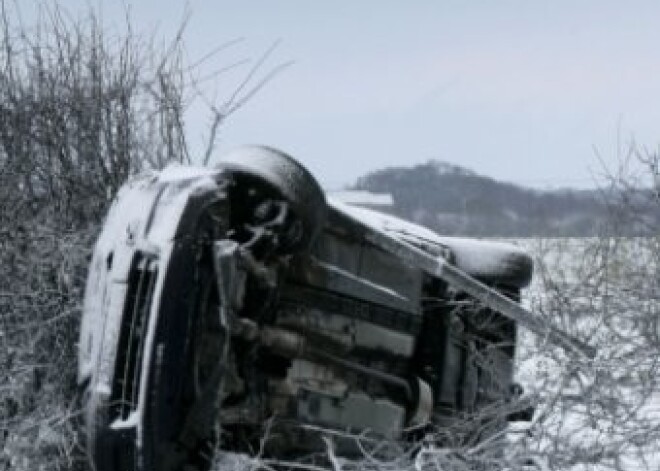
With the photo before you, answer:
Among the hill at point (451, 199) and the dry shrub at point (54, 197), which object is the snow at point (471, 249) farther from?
the hill at point (451, 199)

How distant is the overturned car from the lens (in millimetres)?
4176

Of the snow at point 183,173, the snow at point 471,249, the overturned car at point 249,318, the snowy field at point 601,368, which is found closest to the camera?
the overturned car at point 249,318

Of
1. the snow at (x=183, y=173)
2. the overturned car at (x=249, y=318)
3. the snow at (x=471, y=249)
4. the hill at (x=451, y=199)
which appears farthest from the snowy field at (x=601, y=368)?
the hill at (x=451, y=199)

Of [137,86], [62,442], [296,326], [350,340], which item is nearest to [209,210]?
[296,326]

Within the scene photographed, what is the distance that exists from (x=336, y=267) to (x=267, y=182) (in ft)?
2.26

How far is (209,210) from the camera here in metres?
4.32

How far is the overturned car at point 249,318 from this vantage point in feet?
13.7

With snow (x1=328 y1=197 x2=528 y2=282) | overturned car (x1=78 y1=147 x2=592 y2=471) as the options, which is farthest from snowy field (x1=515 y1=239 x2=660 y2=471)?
snow (x1=328 y1=197 x2=528 y2=282)

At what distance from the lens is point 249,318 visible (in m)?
4.57

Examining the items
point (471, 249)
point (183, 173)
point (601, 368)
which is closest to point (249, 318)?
point (183, 173)

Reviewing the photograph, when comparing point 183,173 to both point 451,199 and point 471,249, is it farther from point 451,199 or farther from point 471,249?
point 451,199

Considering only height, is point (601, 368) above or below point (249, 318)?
below

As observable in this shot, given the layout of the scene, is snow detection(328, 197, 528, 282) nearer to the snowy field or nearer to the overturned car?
the overturned car

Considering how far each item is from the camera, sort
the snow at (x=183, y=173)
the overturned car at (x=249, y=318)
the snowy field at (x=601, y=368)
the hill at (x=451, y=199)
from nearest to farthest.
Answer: the overturned car at (x=249, y=318) → the snow at (x=183, y=173) → the snowy field at (x=601, y=368) → the hill at (x=451, y=199)
